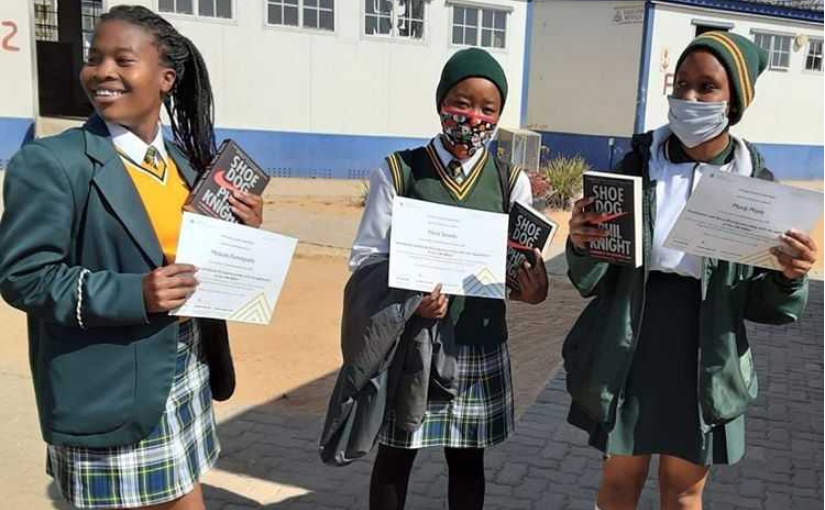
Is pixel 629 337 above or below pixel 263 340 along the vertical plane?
above

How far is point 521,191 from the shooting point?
8.65ft

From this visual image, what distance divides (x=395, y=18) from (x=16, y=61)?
21.1 ft

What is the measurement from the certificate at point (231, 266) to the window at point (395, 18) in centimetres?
1276

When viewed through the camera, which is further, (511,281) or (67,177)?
(511,281)

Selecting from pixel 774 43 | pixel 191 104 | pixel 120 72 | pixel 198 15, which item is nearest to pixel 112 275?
pixel 120 72

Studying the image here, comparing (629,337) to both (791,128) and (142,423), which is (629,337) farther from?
(791,128)

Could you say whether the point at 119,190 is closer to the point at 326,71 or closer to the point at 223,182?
the point at 223,182

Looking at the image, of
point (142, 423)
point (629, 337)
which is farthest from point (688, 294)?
point (142, 423)

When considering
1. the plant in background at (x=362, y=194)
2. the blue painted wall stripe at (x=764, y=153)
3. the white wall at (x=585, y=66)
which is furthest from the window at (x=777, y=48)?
the plant in background at (x=362, y=194)

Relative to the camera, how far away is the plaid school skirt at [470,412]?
264 centimetres

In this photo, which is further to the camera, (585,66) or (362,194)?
(585,66)

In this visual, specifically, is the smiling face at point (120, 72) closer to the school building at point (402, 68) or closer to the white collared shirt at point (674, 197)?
the white collared shirt at point (674, 197)

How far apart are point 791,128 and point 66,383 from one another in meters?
21.3

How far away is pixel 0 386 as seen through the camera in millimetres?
4816
